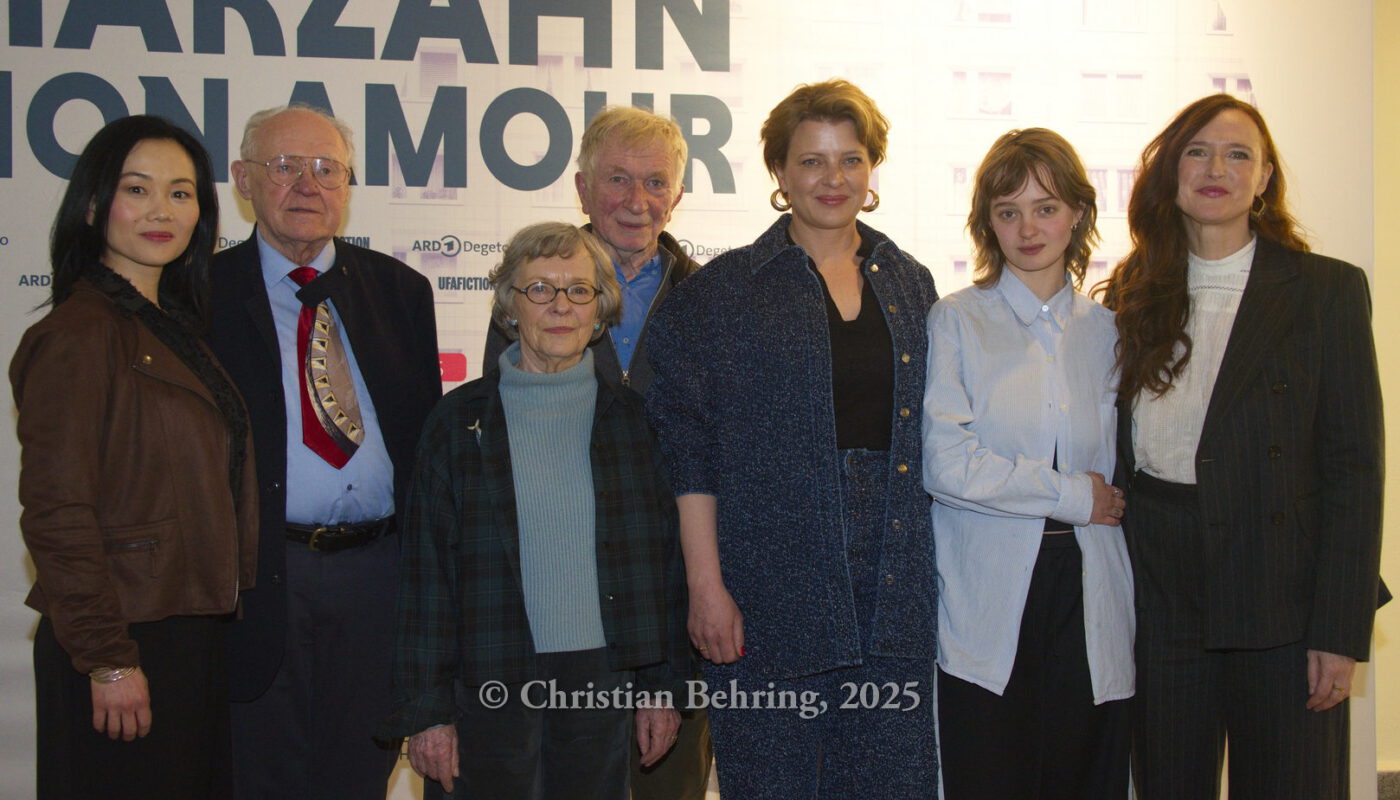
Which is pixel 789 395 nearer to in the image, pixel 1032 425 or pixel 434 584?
pixel 1032 425

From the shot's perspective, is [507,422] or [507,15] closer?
[507,422]

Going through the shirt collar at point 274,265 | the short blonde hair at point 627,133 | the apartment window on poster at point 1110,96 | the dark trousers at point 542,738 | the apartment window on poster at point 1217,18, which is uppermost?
the apartment window on poster at point 1217,18

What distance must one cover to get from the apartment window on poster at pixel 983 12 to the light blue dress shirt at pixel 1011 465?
1.89 metres

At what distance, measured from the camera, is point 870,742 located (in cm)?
217

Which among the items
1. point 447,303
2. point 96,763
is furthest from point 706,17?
point 96,763

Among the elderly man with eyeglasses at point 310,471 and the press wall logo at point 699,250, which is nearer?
the elderly man with eyeglasses at point 310,471

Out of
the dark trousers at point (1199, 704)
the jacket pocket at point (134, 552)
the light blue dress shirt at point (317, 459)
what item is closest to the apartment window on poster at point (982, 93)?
the dark trousers at point (1199, 704)

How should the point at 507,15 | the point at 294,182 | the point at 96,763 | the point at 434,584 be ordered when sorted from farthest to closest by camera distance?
1. the point at 507,15
2. the point at 294,182
3. the point at 434,584
4. the point at 96,763

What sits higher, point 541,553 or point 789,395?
point 789,395

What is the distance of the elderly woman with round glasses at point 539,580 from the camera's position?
6.98ft

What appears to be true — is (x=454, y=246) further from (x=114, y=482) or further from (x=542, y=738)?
(x=542, y=738)

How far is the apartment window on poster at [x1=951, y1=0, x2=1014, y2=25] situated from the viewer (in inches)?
150

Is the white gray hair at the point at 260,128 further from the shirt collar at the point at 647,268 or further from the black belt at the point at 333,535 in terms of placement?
the black belt at the point at 333,535

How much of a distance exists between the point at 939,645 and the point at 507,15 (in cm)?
266
